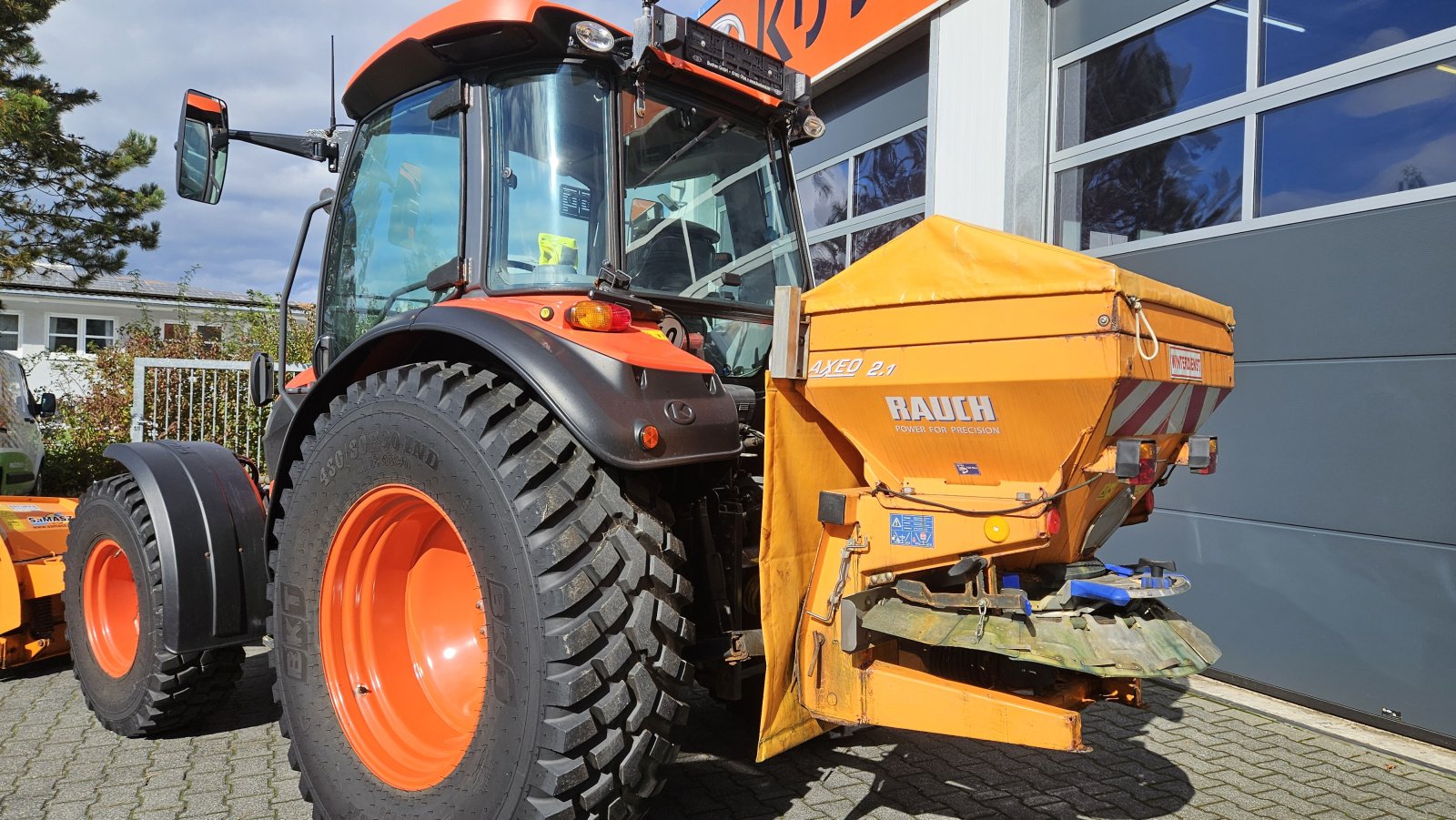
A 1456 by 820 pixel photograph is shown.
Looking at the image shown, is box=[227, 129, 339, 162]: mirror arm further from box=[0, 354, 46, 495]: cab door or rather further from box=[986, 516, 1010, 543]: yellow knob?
box=[0, 354, 46, 495]: cab door

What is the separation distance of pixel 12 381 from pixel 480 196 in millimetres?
5186

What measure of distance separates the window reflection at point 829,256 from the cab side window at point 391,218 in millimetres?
4851

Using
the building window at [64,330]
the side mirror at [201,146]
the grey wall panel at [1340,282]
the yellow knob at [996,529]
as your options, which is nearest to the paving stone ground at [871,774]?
the yellow knob at [996,529]

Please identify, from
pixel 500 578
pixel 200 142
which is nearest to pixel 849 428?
pixel 500 578

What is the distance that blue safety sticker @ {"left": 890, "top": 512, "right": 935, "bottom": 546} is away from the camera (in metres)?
2.31

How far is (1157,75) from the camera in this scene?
5188 mm

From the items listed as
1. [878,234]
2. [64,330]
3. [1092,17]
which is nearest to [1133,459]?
[1092,17]

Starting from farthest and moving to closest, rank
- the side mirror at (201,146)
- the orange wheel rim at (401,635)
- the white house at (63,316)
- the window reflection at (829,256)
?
the white house at (63,316), the window reflection at (829,256), the side mirror at (201,146), the orange wheel rim at (401,635)

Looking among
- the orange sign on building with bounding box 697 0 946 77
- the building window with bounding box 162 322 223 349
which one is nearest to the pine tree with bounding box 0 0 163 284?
the building window with bounding box 162 322 223 349

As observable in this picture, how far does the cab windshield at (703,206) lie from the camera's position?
278 centimetres

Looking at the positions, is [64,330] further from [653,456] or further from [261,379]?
[653,456]

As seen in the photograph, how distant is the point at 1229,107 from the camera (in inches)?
187

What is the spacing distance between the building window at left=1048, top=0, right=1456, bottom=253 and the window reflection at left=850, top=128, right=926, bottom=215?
130 centimetres

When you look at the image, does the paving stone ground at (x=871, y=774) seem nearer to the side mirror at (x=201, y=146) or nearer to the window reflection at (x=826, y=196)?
the side mirror at (x=201, y=146)
